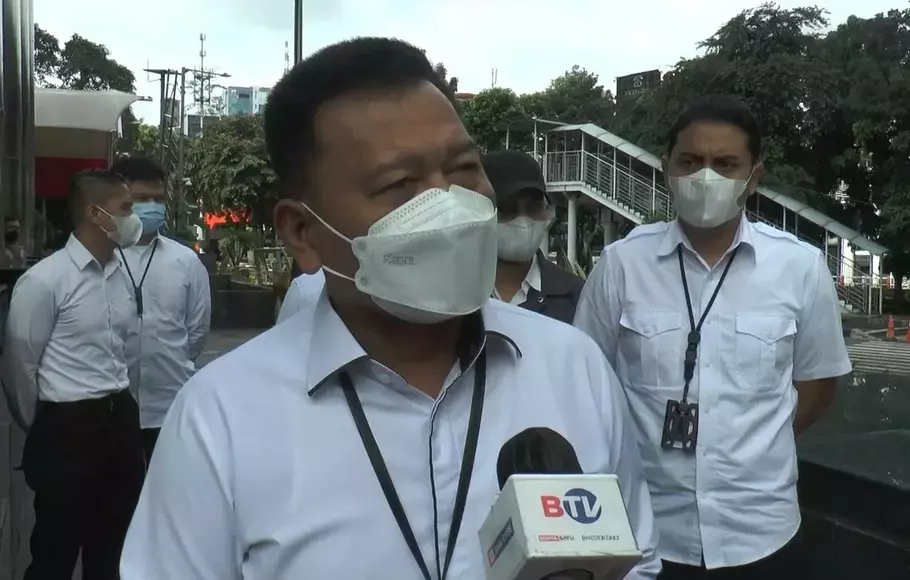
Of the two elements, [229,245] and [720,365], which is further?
[229,245]

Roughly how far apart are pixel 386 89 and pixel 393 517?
0.66 meters

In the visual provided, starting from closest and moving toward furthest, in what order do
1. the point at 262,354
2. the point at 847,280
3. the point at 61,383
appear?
the point at 262,354 < the point at 61,383 < the point at 847,280

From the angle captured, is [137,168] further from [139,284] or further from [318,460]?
[318,460]

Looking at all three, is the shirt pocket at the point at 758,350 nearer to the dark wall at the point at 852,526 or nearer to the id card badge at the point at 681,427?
the id card badge at the point at 681,427

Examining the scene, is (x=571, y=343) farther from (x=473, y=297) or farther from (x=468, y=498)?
(x=468, y=498)

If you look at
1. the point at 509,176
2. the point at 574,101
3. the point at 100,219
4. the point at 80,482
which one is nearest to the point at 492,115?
the point at 574,101

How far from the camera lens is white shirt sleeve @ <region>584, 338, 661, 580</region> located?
1.54m

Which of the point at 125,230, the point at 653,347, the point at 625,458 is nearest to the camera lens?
the point at 625,458

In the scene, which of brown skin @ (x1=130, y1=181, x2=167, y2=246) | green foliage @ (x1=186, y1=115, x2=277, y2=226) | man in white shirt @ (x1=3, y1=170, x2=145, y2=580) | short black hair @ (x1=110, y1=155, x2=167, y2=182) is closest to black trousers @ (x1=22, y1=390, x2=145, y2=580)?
man in white shirt @ (x1=3, y1=170, x2=145, y2=580)

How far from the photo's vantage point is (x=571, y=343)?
1.62m

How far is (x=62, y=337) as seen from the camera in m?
4.13

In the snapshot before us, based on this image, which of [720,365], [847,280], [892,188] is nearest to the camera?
[720,365]

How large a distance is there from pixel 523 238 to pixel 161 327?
2.35 m

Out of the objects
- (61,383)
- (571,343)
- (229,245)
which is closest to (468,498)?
(571,343)
